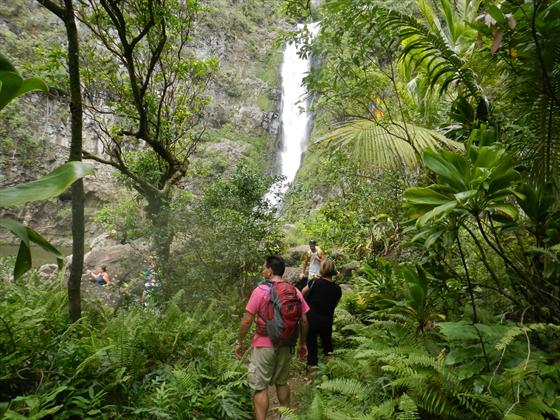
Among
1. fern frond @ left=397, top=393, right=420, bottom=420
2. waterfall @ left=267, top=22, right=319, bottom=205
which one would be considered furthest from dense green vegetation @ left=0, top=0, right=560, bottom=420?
waterfall @ left=267, top=22, right=319, bottom=205

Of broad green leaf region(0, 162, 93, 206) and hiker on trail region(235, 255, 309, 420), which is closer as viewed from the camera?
broad green leaf region(0, 162, 93, 206)

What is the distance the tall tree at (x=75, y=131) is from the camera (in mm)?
3670

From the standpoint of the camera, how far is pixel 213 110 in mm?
37938

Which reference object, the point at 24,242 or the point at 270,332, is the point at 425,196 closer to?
the point at 270,332

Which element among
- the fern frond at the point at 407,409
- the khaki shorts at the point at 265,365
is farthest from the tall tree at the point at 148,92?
the fern frond at the point at 407,409

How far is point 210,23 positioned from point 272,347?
41.5 m

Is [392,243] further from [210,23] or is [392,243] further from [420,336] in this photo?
[210,23]

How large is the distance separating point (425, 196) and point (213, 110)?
3795cm

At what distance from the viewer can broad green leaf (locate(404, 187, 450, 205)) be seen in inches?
92.6

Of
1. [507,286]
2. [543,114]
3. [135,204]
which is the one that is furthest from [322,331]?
[135,204]

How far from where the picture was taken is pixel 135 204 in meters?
10.4

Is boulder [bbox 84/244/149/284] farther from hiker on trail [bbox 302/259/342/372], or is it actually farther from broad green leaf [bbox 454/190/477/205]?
broad green leaf [bbox 454/190/477/205]

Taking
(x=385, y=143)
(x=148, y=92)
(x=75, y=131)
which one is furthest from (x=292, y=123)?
(x=385, y=143)

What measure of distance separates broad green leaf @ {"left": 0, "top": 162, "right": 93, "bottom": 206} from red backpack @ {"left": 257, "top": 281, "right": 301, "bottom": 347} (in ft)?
6.48
